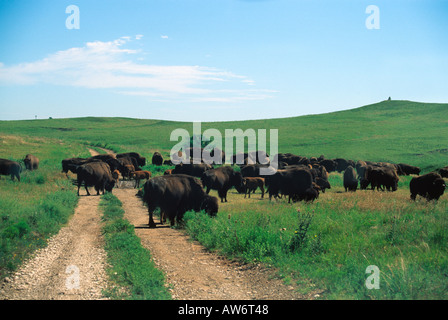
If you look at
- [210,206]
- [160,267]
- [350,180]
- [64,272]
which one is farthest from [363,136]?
[64,272]

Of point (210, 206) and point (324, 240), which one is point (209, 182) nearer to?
point (210, 206)

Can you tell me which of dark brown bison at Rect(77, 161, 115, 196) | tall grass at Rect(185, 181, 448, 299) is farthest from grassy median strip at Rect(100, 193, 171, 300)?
dark brown bison at Rect(77, 161, 115, 196)

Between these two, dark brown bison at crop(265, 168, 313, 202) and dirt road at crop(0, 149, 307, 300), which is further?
dark brown bison at crop(265, 168, 313, 202)

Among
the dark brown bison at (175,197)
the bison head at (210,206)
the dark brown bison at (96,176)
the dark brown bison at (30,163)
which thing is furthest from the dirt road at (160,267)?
the dark brown bison at (30,163)

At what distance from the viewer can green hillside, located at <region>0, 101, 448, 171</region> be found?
56.6 m

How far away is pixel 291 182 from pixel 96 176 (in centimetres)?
1139

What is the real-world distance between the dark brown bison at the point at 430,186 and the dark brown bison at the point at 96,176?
1703 cm

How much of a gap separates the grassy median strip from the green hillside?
39.9 meters

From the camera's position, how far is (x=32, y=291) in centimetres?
683

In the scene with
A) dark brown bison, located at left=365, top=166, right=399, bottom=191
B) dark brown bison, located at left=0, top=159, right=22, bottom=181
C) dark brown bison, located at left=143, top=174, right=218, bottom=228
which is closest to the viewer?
dark brown bison, located at left=143, top=174, right=218, bottom=228

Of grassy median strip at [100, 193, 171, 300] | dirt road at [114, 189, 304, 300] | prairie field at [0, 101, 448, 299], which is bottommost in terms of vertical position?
dirt road at [114, 189, 304, 300]

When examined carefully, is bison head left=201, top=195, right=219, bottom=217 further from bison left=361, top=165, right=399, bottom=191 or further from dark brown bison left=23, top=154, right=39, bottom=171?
dark brown bison left=23, top=154, right=39, bottom=171

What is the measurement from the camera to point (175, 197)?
531 inches
